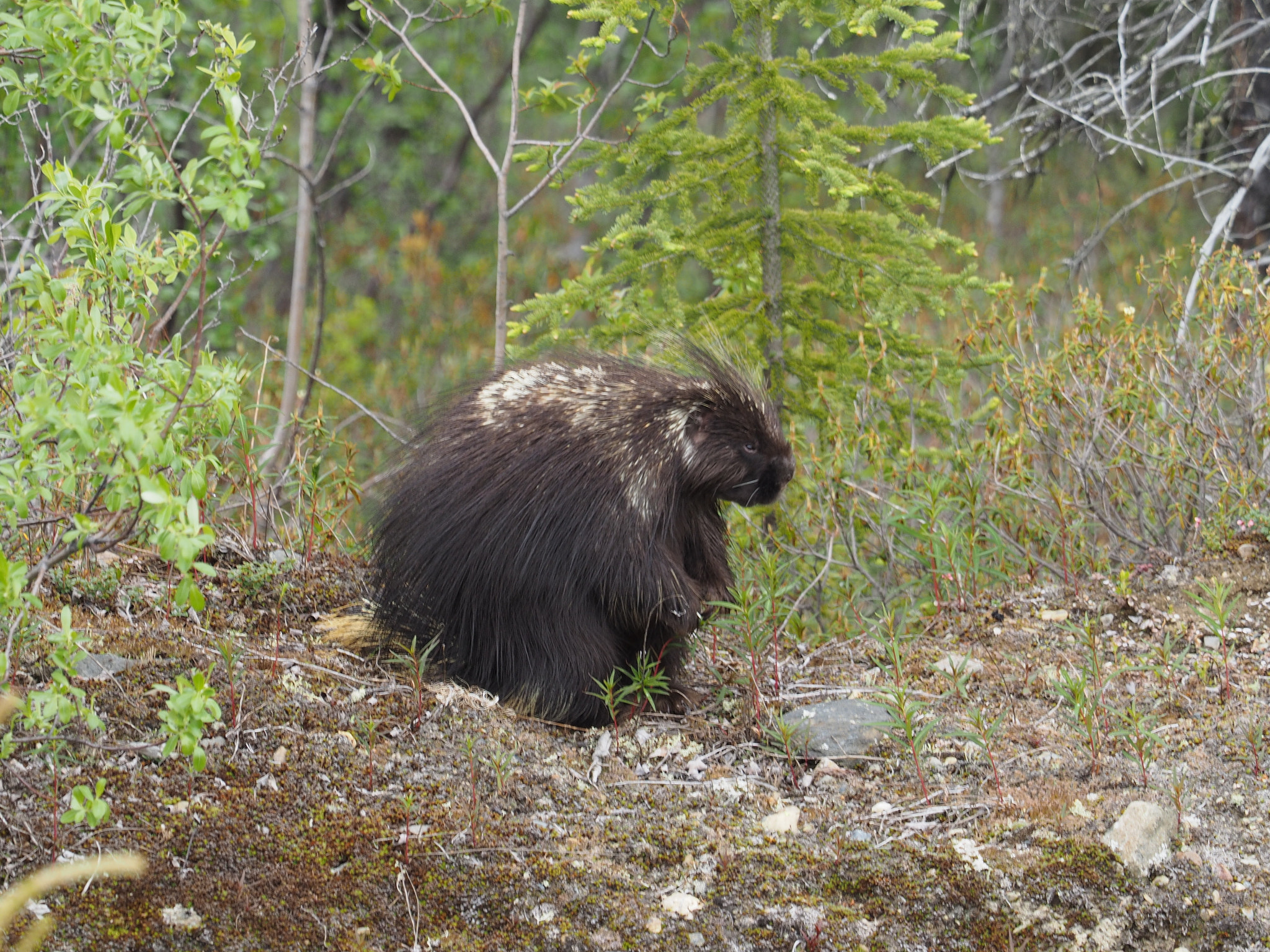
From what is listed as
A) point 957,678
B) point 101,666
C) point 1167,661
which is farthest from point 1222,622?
point 101,666

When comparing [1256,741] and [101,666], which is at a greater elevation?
[1256,741]

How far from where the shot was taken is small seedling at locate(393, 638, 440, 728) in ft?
10.1

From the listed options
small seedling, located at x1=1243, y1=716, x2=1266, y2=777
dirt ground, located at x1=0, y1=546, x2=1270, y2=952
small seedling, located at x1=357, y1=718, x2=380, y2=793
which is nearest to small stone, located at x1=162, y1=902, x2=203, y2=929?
dirt ground, located at x1=0, y1=546, x2=1270, y2=952

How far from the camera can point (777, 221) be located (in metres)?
4.95

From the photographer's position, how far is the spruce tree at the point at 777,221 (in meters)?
4.65

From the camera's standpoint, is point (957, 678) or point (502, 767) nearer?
point (502, 767)

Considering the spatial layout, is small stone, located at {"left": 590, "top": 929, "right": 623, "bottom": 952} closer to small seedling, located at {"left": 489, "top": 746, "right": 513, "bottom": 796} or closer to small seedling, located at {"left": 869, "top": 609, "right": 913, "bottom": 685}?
small seedling, located at {"left": 489, "top": 746, "right": 513, "bottom": 796}

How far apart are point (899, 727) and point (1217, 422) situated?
91.1 inches

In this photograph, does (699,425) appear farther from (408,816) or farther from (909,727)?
(408,816)

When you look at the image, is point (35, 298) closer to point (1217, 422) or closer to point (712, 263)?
point (712, 263)

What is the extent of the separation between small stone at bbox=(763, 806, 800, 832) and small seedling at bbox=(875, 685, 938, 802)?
0.29 metres

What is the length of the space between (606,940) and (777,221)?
3279 mm

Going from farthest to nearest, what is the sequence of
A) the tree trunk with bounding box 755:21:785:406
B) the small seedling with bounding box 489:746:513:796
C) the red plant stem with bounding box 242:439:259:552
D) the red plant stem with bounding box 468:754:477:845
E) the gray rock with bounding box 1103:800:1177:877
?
the tree trunk with bounding box 755:21:785:406, the red plant stem with bounding box 242:439:259:552, the small seedling with bounding box 489:746:513:796, the red plant stem with bounding box 468:754:477:845, the gray rock with bounding box 1103:800:1177:877

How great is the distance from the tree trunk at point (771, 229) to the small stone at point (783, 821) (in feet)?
7.41
